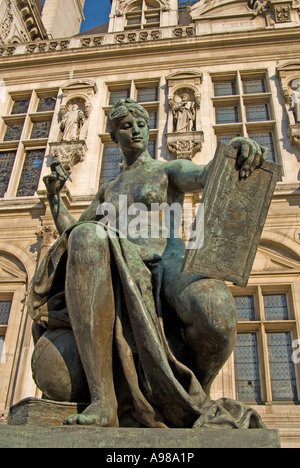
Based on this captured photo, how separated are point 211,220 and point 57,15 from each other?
2626cm

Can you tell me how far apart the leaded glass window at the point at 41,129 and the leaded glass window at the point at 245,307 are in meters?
7.14

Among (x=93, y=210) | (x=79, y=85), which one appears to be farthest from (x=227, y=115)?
(x=93, y=210)

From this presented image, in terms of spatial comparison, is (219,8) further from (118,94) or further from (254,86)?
(118,94)

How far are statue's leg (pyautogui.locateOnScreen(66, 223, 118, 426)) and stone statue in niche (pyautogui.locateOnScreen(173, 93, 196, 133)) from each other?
9.05 meters

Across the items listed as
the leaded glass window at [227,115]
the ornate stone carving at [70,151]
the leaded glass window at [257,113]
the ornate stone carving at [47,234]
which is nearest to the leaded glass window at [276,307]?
the ornate stone carving at [47,234]

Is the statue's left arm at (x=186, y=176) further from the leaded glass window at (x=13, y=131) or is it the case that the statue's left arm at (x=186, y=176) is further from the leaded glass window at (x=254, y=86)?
the leaded glass window at (x=13, y=131)

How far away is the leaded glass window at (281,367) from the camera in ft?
26.0

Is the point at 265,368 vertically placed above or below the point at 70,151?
below

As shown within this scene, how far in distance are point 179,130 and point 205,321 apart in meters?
9.26

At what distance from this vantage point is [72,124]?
11.7 metres

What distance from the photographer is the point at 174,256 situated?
260 cm

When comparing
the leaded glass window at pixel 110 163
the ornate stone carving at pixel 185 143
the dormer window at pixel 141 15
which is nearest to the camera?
the ornate stone carving at pixel 185 143

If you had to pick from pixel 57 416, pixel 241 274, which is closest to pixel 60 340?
pixel 57 416

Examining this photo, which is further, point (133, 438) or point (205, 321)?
point (205, 321)
